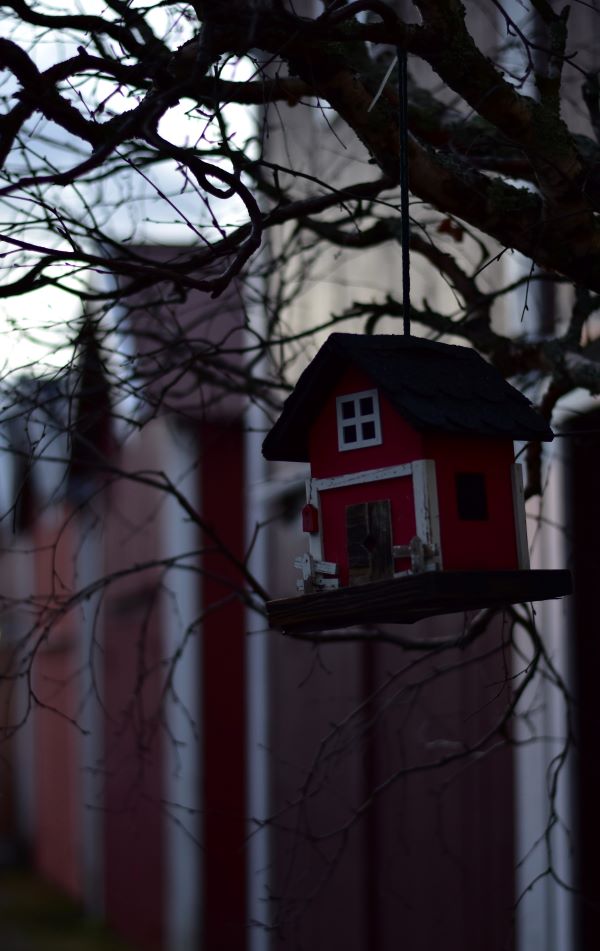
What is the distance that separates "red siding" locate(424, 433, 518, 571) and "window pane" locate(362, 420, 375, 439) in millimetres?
178

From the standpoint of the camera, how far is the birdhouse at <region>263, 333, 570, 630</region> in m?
2.62

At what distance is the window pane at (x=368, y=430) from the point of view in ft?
9.34

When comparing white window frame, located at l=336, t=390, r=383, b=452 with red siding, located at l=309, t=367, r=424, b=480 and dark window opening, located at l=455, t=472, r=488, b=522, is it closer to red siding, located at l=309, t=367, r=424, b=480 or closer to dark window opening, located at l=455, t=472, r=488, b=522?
red siding, located at l=309, t=367, r=424, b=480

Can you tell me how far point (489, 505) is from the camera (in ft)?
9.17

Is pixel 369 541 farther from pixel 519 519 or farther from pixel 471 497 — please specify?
pixel 519 519

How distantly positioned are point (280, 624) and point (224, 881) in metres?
8.97

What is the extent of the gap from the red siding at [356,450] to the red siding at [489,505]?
0.19 feet

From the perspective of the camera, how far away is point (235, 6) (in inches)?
102

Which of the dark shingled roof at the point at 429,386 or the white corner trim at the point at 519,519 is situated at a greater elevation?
the dark shingled roof at the point at 429,386

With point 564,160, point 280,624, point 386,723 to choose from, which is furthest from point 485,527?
point 386,723

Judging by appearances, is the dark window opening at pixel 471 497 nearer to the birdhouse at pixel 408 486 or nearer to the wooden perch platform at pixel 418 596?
the birdhouse at pixel 408 486

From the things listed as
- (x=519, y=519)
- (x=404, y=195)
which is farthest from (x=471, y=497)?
(x=404, y=195)

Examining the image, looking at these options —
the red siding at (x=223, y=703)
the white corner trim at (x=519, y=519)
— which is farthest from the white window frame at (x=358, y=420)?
the red siding at (x=223, y=703)

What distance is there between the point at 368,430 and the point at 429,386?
0.19 m
